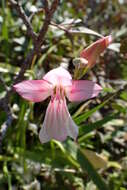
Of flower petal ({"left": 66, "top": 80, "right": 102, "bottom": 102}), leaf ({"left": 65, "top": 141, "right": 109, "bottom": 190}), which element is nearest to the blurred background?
leaf ({"left": 65, "top": 141, "right": 109, "bottom": 190})

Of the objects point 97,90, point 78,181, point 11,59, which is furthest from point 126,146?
point 97,90

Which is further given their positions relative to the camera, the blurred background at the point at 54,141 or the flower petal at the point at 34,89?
the blurred background at the point at 54,141

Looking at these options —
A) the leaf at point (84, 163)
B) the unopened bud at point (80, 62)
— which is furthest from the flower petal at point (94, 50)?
the leaf at point (84, 163)

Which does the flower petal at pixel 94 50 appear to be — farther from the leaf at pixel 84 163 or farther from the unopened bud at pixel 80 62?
the leaf at pixel 84 163

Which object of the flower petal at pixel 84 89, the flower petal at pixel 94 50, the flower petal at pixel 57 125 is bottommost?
the flower petal at pixel 57 125

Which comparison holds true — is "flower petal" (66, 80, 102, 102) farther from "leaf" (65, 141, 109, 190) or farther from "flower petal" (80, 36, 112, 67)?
"leaf" (65, 141, 109, 190)

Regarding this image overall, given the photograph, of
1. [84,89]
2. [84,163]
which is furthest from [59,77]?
[84,163]

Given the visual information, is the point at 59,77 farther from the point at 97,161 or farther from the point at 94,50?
the point at 97,161
